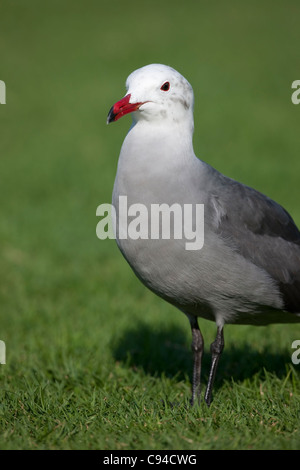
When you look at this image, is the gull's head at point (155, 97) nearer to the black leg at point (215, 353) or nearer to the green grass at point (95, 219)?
the black leg at point (215, 353)

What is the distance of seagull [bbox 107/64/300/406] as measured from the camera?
4.08 metres

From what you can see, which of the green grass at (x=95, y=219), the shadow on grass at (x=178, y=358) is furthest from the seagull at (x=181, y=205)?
the shadow on grass at (x=178, y=358)

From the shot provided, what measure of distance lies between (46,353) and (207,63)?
13.2 metres

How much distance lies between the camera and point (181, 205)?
4.05m

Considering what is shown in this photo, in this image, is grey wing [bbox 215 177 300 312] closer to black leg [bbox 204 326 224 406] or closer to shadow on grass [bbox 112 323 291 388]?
black leg [bbox 204 326 224 406]

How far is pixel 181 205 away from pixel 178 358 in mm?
2083

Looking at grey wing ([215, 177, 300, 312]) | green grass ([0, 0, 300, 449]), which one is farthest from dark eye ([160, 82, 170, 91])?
green grass ([0, 0, 300, 449])

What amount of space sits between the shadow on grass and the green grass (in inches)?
0.7

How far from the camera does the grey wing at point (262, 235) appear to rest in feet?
14.0

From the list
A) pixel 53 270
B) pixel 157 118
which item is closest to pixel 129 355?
pixel 157 118

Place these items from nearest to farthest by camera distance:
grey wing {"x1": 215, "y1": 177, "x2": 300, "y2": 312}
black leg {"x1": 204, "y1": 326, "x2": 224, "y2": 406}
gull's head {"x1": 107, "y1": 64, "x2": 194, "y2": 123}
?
gull's head {"x1": 107, "y1": 64, "x2": 194, "y2": 123}
grey wing {"x1": 215, "y1": 177, "x2": 300, "y2": 312}
black leg {"x1": 204, "y1": 326, "x2": 224, "y2": 406}

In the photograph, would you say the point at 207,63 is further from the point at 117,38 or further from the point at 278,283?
the point at 278,283

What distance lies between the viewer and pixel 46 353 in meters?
5.71

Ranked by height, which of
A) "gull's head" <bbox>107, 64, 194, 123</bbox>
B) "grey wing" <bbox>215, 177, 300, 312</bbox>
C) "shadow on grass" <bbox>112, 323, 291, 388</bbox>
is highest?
"gull's head" <bbox>107, 64, 194, 123</bbox>
